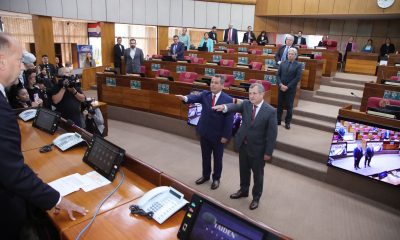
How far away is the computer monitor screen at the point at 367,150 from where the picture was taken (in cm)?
333

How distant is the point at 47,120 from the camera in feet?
9.76

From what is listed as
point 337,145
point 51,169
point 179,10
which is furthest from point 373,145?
point 179,10

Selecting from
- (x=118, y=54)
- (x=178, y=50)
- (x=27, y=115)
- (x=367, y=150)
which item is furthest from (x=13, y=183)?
(x=118, y=54)

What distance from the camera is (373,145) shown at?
11.2ft

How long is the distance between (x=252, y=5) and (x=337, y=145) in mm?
10110

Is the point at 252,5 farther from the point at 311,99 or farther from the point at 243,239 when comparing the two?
the point at 243,239

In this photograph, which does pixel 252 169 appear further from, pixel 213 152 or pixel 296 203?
pixel 296 203

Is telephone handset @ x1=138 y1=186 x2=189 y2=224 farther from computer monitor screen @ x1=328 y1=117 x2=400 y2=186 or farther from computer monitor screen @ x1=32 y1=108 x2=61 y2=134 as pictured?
computer monitor screen @ x1=328 y1=117 x2=400 y2=186

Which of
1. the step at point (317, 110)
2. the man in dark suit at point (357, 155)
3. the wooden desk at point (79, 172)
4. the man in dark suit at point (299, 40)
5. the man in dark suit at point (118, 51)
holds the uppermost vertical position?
the man in dark suit at point (299, 40)

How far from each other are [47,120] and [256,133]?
2.19 meters

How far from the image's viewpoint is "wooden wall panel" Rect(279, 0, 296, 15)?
11.2 meters

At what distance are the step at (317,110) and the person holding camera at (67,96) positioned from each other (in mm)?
3978

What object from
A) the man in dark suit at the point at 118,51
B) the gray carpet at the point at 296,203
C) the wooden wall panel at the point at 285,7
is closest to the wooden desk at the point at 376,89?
the gray carpet at the point at 296,203

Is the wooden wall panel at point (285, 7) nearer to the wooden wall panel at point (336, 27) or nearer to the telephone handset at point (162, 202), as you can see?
the wooden wall panel at point (336, 27)
